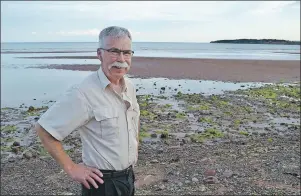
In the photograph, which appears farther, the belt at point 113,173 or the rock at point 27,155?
the rock at point 27,155

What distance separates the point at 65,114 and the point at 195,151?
6.59 m

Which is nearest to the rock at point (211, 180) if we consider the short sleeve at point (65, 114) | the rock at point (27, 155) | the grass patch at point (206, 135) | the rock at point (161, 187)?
the rock at point (161, 187)

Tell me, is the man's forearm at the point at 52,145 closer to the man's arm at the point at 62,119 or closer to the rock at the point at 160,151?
the man's arm at the point at 62,119

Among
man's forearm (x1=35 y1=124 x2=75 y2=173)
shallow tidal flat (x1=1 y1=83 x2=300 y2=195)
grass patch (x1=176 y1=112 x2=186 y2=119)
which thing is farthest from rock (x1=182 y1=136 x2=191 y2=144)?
man's forearm (x1=35 y1=124 x2=75 y2=173)

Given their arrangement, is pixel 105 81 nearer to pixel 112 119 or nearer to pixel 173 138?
pixel 112 119

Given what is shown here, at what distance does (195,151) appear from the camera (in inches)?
363

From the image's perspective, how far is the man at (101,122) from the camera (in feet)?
9.66

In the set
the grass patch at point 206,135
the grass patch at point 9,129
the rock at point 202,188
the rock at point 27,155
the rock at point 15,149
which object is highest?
the rock at point 202,188

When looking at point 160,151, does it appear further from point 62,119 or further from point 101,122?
point 62,119

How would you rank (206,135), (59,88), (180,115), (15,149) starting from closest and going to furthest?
(15,149)
(206,135)
(180,115)
(59,88)

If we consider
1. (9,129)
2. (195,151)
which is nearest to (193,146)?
(195,151)

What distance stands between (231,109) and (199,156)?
22.1 ft

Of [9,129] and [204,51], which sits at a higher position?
[204,51]

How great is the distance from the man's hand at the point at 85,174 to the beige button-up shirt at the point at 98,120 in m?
0.08
